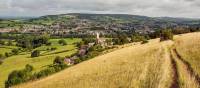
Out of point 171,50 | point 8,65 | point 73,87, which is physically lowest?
point 8,65

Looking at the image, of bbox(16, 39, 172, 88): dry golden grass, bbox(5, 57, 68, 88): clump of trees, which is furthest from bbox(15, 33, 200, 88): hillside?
bbox(5, 57, 68, 88): clump of trees

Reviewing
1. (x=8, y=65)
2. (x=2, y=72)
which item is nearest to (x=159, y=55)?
(x=2, y=72)

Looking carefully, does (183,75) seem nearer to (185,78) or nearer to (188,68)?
(185,78)

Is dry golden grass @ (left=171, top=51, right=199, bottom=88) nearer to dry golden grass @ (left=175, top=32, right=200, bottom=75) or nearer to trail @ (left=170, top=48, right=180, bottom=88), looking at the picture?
trail @ (left=170, top=48, right=180, bottom=88)

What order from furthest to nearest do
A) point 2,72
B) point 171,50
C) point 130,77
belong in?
point 2,72
point 171,50
point 130,77

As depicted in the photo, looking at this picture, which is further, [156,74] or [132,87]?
[156,74]

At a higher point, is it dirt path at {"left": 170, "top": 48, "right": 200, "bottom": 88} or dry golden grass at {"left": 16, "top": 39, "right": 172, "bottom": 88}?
dirt path at {"left": 170, "top": 48, "right": 200, "bottom": 88}

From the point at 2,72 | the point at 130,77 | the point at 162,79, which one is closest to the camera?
the point at 162,79

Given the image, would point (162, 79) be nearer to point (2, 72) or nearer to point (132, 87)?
point (132, 87)

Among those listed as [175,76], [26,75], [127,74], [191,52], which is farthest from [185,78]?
[26,75]
